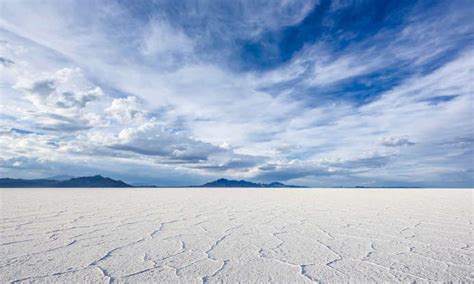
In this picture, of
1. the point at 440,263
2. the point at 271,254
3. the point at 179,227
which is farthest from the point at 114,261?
the point at 440,263

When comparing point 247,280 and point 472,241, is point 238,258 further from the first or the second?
point 472,241

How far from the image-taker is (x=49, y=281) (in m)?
2.03

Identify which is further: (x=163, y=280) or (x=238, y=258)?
(x=238, y=258)

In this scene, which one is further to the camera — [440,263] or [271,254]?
[271,254]

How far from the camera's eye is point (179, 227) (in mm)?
4184

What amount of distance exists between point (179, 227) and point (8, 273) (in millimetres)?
2220

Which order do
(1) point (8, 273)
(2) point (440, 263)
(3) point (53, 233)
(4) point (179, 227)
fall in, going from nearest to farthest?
(1) point (8, 273) → (2) point (440, 263) → (3) point (53, 233) → (4) point (179, 227)

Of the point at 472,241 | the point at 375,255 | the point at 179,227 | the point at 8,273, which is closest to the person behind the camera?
the point at 8,273

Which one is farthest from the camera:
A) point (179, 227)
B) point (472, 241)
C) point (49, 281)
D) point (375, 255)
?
point (179, 227)

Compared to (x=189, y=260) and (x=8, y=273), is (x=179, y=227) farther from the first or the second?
(x=8, y=273)

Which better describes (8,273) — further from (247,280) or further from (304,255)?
(304,255)

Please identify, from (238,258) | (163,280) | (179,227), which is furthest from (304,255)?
(179,227)

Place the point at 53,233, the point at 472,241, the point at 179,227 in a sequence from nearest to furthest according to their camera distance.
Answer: the point at 472,241, the point at 53,233, the point at 179,227

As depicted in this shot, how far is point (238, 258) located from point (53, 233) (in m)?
2.58
